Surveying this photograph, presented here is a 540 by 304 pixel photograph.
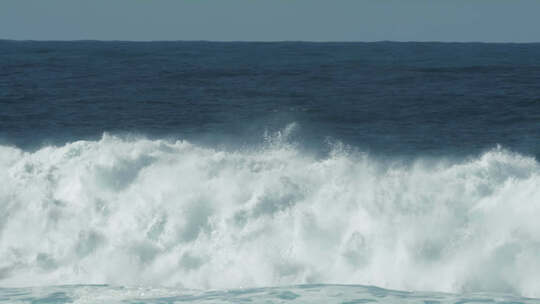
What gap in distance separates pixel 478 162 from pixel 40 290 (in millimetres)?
9606

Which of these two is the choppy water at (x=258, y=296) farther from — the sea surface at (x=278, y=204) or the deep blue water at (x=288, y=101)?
the deep blue water at (x=288, y=101)

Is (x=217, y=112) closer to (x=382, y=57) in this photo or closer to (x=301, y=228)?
(x=301, y=228)

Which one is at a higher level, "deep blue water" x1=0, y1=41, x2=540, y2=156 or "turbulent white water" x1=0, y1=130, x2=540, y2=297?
"deep blue water" x1=0, y1=41, x2=540, y2=156

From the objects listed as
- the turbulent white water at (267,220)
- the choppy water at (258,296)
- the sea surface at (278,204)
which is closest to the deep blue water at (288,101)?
the sea surface at (278,204)

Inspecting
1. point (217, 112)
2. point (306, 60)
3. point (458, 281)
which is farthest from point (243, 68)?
point (458, 281)

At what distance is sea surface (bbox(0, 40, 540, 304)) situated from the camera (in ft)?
44.7

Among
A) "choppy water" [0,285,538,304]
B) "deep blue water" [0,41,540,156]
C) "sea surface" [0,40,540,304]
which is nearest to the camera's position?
"choppy water" [0,285,538,304]

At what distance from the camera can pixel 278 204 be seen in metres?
15.5

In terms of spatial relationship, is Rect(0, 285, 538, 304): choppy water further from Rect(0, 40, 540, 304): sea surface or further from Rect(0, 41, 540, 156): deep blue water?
Rect(0, 41, 540, 156): deep blue water

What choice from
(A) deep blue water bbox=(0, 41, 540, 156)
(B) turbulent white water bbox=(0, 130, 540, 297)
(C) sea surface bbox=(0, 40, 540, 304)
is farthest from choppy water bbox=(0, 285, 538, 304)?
(A) deep blue water bbox=(0, 41, 540, 156)

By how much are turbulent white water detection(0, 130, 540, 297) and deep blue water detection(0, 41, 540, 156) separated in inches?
97.4

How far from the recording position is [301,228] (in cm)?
1508

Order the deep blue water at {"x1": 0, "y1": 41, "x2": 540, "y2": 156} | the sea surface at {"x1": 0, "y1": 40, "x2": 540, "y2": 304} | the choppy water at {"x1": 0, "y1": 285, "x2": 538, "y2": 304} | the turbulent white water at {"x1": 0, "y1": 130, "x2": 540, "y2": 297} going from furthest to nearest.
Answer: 1. the deep blue water at {"x1": 0, "y1": 41, "x2": 540, "y2": 156}
2. the turbulent white water at {"x1": 0, "y1": 130, "x2": 540, "y2": 297}
3. the sea surface at {"x1": 0, "y1": 40, "x2": 540, "y2": 304}
4. the choppy water at {"x1": 0, "y1": 285, "x2": 538, "y2": 304}

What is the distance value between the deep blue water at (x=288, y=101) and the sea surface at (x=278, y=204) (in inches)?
4.6
